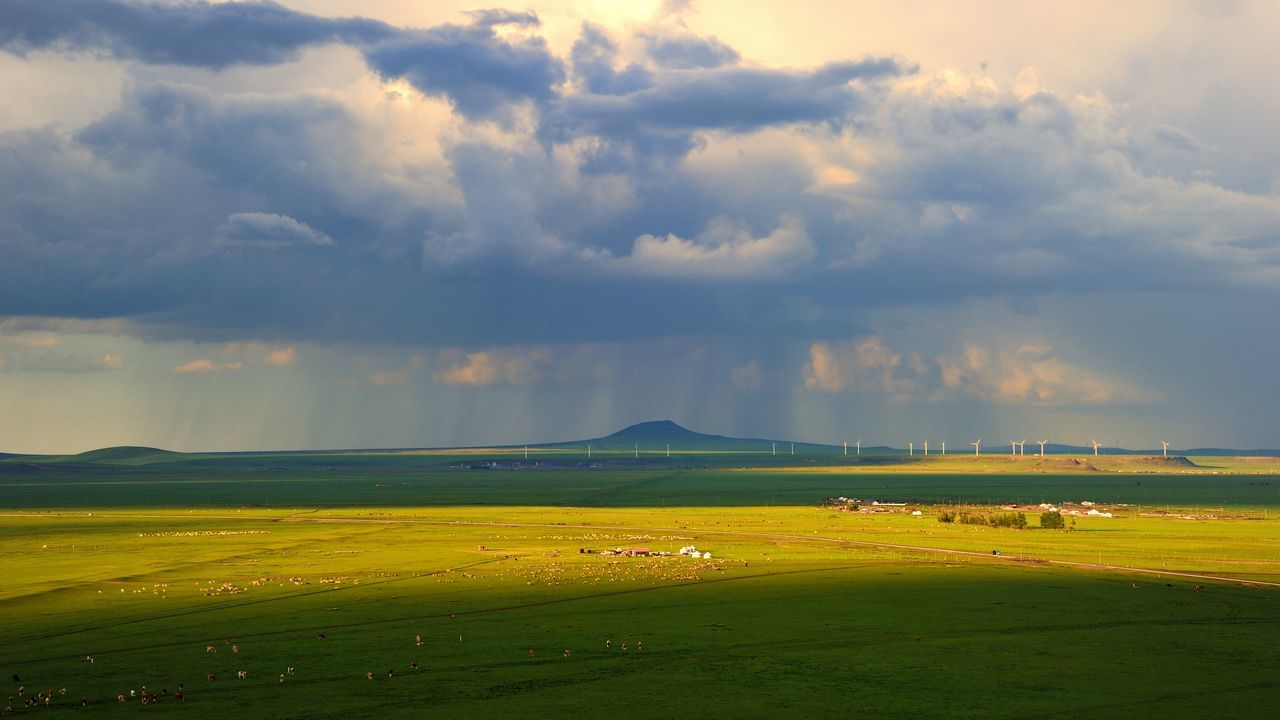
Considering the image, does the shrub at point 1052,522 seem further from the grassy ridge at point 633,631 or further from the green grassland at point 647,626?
the grassy ridge at point 633,631

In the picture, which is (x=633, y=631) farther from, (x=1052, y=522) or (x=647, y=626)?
(x=1052, y=522)

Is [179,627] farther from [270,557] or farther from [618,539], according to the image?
[618,539]

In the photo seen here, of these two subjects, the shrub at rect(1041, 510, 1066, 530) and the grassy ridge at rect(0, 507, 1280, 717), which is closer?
the grassy ridge at rect(0, 507, 1280, 717)

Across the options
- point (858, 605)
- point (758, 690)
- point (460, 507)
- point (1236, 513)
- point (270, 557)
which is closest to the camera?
point (758, 690)

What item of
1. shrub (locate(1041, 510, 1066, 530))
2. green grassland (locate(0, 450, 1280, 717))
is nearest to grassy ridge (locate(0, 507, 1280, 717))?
green grassland (locate(0, 450, 1280, 717))

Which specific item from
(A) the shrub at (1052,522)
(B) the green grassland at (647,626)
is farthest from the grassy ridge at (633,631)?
(A) the shrub at (1052,522)

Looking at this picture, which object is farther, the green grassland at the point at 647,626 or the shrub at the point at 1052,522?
the shrub at the point at 1052,522

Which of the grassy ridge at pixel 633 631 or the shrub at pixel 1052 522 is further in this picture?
the shrub at pixel 1052 522

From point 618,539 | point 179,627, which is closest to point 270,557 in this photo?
point 618,539

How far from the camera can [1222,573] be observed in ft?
306

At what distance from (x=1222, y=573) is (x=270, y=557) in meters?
75.3

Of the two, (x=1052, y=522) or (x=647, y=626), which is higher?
(x=1052, y=522)

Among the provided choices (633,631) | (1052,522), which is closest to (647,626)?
(633,631)

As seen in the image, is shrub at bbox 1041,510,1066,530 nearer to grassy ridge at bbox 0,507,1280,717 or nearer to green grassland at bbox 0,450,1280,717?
green grassland at bbox 0,450,1280,717
